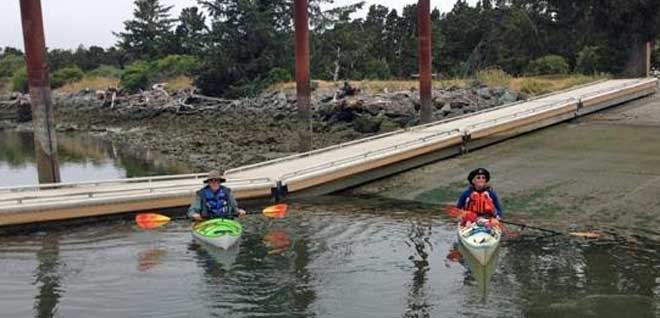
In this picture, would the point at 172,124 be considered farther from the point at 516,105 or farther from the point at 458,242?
the point at 458,242

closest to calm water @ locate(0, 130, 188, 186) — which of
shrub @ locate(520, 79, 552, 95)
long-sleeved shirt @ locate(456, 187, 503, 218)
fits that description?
long-sleeved shirt @ locate(456, 187, 503, 218)

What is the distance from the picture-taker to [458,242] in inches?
437

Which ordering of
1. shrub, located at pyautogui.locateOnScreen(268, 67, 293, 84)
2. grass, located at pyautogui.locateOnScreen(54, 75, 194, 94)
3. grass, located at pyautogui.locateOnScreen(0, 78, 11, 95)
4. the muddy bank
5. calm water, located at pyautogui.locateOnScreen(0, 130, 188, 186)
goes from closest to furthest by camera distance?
calm water, located at pyautogui.locateOnScreen(0, 130, 188, 186)
the muddy bank
shrub, located at pyautogui.locateOnScreen(268, 67, 293, 84)
grass, located at pyautogui.locateOnScreen(54, 75, 194, 94)
grass, located at pyautogui.locateOnScreen(0, 78, 11, 95)

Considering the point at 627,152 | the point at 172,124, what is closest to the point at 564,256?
the point at 627,152

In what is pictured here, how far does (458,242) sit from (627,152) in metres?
8.17

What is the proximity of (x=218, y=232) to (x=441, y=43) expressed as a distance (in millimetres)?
46160

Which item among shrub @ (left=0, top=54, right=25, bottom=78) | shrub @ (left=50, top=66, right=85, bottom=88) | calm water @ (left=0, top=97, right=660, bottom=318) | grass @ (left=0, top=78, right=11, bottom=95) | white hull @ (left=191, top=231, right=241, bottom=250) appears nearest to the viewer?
calm water @ (left=0, top=97, right=660, bottom=318)

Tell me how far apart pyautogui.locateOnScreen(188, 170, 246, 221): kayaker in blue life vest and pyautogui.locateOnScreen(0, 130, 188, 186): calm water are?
9.81m

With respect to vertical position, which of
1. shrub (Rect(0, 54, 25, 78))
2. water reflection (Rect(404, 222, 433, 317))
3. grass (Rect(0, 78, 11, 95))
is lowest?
water reflection (Rect(404, 222, 433, 317))

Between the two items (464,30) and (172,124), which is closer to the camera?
(172,124)

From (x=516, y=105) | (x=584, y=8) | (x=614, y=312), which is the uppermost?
(x=584, y=8)

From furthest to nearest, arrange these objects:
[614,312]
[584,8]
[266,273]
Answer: [584,8]
[266,273]
[614,312]

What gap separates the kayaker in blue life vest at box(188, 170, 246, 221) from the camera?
11812mm

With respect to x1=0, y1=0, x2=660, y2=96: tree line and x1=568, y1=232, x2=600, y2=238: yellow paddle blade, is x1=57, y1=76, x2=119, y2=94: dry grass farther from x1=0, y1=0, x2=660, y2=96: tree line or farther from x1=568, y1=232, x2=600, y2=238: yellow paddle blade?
x1=568, y1=232, x2=600, y2=238: yellow paddle blade
